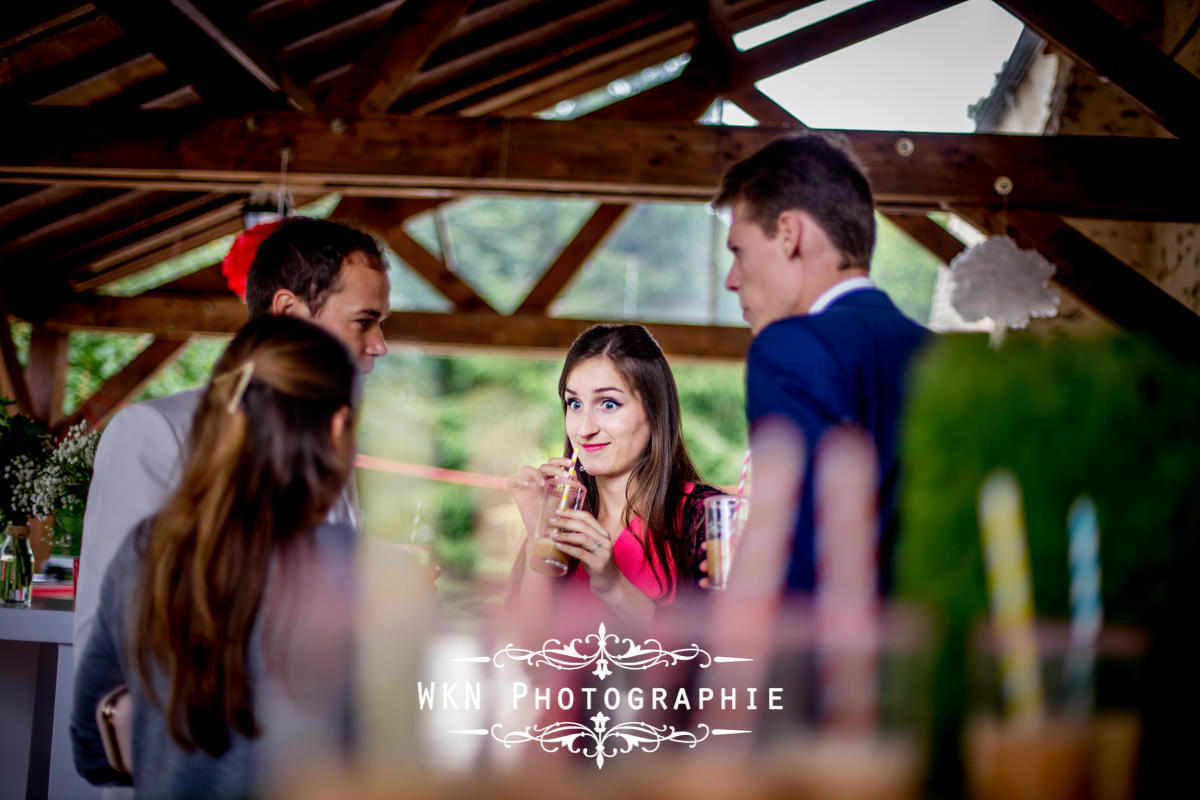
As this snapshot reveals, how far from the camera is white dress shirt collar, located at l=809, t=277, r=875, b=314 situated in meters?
1.54

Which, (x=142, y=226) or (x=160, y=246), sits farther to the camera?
(x=160, y=246)

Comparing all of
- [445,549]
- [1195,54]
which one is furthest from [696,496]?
[445,549]

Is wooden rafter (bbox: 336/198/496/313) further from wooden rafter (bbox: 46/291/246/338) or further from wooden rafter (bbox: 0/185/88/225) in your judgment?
wooden rafter (bbox: 0/185/88/225)

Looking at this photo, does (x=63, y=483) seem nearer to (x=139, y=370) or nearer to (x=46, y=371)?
(x=139, y=370)

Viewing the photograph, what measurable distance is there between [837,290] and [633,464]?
964 mm

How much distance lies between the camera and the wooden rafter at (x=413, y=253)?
21.7 feet

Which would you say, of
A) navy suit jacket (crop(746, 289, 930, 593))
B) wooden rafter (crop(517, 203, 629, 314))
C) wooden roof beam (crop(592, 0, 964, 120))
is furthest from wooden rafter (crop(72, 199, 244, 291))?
navy suit jacket (crop(746, 289, 930, 593))

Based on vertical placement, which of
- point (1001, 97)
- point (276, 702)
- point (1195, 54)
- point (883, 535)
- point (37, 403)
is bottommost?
point (276, 702)

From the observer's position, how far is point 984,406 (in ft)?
2.93

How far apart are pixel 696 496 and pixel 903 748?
58.4 inches

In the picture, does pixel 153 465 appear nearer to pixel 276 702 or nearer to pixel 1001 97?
pixel 276 702

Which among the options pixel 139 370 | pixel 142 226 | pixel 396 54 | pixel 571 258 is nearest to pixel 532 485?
pixel 396 54

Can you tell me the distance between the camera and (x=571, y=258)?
259 inches

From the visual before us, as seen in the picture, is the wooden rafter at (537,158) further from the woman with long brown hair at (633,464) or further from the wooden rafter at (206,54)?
the woman with long brown hair at (633,464)
